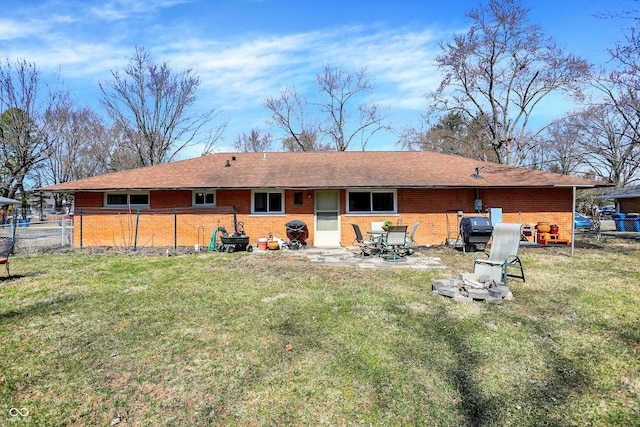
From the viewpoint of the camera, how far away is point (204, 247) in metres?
12.5

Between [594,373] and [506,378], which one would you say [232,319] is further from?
[594,373]

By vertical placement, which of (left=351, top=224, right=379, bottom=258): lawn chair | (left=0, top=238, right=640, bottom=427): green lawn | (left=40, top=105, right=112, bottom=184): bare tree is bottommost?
(left=0, top=238, right=640, bottom=427): green lawn

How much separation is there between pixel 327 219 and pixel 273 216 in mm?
2094

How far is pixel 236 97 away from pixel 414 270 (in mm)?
19542

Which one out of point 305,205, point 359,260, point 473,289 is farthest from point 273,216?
point 473,289

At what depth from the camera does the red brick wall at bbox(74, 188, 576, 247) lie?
12664mm

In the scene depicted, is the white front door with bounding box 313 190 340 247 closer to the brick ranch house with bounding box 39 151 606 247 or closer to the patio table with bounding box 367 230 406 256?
the brick ranch house with bounding box 39 151 606 247

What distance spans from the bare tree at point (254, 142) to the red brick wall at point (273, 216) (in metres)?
27.9

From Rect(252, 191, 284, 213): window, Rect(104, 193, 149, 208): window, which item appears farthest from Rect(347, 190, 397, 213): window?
Rect(104, 193, 149, 208): window

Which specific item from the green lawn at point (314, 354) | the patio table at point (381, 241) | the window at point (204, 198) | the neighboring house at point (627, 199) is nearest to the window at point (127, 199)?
the window at point (204, 198)

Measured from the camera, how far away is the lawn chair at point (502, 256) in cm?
642

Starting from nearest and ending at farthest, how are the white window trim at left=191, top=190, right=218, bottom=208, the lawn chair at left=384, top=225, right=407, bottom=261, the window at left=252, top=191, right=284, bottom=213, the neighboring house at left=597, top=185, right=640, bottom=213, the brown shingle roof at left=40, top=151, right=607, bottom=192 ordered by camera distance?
the lawn chair at left=384, top=225, right=407, bottom=261, the brown shingle roof at left=40, top=151, right=607, bottom=192, the white window trim at left=191, top=190, right=218, bottom=208, the window at left=252, top=191, right=284, bottom=213, the neighboring house at left=597, top=185, right=640, bottom=213

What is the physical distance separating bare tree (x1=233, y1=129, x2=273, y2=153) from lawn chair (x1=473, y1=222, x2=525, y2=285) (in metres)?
35.2

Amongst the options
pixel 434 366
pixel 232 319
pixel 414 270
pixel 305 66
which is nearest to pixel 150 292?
pixel 232 319
